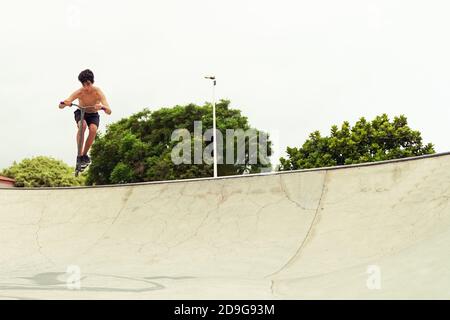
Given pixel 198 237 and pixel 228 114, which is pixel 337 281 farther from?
pixel 228 114

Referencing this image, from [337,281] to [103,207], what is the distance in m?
4.77

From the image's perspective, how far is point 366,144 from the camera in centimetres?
2352

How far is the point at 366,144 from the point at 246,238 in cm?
1848

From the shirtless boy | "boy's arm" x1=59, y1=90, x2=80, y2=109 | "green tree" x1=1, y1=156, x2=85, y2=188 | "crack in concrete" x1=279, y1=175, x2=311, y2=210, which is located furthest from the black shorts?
"green tree" x1=1, y1=156, x2=85, y2=188

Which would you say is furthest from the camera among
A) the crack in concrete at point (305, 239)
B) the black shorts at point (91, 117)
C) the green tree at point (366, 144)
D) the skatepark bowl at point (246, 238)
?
the green tree at point (366, 144)

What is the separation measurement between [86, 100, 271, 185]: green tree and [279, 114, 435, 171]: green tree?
6.23 m

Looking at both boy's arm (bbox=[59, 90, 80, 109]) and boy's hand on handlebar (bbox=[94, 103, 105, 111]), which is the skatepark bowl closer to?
boy's hand on handlebar (bbox=[94, 103, 105, 111])

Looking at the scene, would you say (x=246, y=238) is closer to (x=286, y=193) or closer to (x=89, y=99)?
(x=286, y=193)

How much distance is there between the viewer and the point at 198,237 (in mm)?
6676

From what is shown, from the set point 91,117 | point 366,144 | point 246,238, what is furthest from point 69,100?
point 366,144

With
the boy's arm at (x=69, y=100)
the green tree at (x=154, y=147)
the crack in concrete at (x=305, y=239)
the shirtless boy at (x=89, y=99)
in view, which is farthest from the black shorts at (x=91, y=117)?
the green tree at (x=154, y=147)

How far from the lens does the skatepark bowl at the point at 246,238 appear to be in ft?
14.9

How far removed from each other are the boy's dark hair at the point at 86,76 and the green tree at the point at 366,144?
15.6 m

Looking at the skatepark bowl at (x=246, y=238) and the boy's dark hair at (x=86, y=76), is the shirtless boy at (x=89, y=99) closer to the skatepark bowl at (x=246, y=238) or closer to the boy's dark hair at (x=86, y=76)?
the boy's dark hair at (x=86, y=76)
